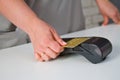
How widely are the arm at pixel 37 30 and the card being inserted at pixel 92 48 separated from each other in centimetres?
4

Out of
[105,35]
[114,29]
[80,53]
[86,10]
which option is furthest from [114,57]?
[86,10]

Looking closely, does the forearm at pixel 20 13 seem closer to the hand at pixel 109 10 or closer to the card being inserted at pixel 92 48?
the card being inserted at pixel 92 48

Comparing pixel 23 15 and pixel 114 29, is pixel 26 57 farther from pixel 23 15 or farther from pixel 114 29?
pixel 114 29

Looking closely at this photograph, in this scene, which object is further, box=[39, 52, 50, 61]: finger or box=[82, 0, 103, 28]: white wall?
→ box=[82, 0, 103, 28]: white wall

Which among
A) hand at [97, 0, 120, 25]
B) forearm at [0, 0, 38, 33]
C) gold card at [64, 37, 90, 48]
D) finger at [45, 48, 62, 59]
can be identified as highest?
forearm at [0, 0, 38, 33]

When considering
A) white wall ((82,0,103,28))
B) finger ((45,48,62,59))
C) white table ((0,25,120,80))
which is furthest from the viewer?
white wall ((82,0,103,28))

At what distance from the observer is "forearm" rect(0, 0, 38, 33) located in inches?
28.1

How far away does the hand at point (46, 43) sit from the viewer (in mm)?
666

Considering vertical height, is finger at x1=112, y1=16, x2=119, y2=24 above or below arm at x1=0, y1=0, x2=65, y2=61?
below

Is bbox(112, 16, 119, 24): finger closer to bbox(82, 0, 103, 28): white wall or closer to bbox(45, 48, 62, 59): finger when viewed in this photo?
bbox(45, 48, 62, 59): finger

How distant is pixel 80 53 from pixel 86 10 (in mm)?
1523

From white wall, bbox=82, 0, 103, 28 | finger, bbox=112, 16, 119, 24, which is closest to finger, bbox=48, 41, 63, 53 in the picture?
finger, bbox=112, 16, 119, 24

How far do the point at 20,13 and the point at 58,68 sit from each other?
21 centimetres

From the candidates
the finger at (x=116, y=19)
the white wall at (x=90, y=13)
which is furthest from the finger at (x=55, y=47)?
the white wall at (x=90, y=13)
